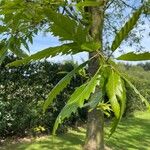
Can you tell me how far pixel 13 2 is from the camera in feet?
4.54

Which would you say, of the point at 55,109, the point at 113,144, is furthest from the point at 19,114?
the point at 113,144

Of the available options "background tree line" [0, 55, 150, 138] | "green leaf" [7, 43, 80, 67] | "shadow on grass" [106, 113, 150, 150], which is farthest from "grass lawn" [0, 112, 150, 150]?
"green leaf" [7, 43, 80, 67]

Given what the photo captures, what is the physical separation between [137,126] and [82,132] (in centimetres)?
522

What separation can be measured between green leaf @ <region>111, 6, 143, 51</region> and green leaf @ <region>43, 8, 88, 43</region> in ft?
0.29

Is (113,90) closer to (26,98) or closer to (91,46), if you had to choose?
(91,46)

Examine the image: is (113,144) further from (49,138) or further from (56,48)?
(56,48)

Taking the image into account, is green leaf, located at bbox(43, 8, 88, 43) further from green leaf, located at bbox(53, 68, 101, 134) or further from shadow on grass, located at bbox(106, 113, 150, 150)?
shadow on grass, located at bbox(106, 113, 150, 150)

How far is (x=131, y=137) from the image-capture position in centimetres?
1619

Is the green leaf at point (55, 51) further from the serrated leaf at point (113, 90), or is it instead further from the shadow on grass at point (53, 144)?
the shadow on grass at point (53, 144)

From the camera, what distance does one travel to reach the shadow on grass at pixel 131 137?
13.8 meters

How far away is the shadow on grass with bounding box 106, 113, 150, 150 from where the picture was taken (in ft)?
45.4

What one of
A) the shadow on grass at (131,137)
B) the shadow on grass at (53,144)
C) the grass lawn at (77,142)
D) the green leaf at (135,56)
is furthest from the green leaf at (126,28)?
the shadow on grass at (131,137)

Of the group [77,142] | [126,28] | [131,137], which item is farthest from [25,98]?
[126,28]

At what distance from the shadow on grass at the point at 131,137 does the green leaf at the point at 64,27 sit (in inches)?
475
